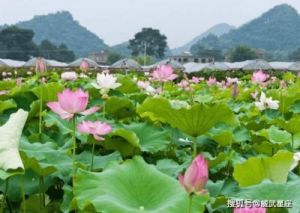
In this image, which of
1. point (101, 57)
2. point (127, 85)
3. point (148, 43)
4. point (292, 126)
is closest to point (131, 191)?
point (292, 126)

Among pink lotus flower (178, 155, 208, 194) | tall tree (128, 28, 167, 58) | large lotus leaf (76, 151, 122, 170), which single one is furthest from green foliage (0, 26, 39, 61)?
A: pink lotus flower (178, 155, 208, 194)

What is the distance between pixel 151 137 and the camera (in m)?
1.20

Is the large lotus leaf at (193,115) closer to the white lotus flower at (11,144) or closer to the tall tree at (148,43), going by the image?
the white lotus flower at (11,144)

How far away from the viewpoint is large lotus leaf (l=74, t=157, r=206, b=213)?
0.71m

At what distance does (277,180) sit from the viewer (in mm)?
893

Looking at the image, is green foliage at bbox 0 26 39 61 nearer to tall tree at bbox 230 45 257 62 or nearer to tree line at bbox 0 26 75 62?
tree line at bbox 0 26 75 62

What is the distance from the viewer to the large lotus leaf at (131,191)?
2.31 feet

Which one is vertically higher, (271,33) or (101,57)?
(271,33)

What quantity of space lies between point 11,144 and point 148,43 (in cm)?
5941

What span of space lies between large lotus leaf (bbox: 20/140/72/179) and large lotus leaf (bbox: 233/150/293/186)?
0.30 meters

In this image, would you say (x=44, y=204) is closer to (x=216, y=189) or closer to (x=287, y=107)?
(x=216, y=189)

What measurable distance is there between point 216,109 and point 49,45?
57014 mm

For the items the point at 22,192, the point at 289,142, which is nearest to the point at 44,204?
the point at 22,192

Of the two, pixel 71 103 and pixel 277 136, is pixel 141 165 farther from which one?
pixel 277 136
